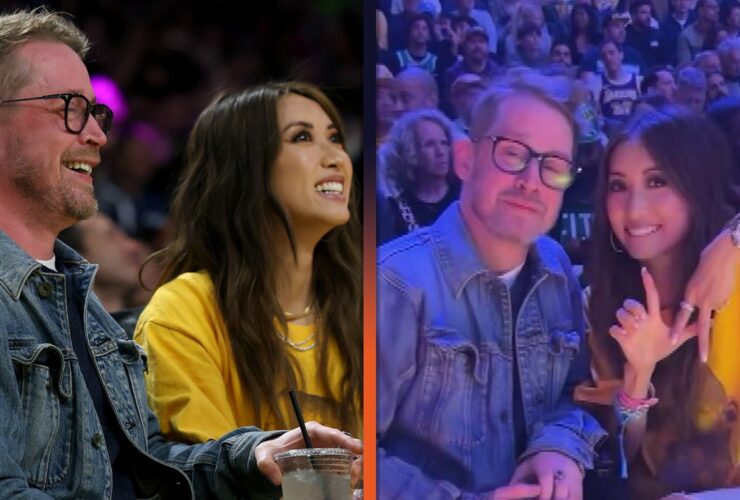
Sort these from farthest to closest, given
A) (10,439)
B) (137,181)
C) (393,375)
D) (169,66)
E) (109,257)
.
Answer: (169,66)
(137,181)
(109,257)
(10,439)
(393,375)

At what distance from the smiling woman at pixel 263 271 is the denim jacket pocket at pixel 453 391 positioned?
3.52 ft

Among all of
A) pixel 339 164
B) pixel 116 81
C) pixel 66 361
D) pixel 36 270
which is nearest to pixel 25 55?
pixel 36 270

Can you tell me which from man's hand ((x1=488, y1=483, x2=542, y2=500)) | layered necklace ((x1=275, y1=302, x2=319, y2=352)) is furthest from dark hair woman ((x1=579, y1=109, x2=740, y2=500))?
layered necklace ((x1=275, y1=302, x2=319, y2=352))

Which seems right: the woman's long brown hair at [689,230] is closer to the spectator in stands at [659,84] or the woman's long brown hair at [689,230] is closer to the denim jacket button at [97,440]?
the spectator in stands at [659,84]

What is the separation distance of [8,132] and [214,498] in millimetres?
682

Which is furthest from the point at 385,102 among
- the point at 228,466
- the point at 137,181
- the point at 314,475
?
the point at 137,181

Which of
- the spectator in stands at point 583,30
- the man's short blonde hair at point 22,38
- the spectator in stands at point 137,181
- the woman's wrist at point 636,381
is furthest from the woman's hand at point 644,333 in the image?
the spectator in stands at point 137,181

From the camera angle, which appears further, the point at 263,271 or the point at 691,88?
the point at 263,271

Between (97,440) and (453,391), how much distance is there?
85 centimetres

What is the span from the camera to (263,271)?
8.10ft

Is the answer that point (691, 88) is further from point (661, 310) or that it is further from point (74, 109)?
point (74, 109)

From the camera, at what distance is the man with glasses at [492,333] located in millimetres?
1173

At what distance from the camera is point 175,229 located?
262cm

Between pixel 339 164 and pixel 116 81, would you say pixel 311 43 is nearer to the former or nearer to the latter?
pixel 116 81
